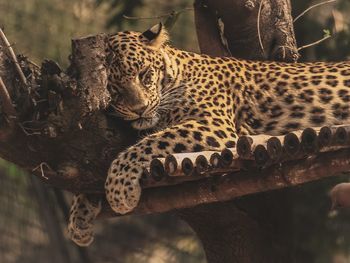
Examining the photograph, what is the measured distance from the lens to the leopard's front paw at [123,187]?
16.1 ft

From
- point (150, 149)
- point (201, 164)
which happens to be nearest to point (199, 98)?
point (150, 149)

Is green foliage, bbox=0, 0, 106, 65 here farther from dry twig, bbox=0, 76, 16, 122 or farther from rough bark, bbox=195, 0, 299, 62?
dry twig, bbox=0, 76, 16, 122

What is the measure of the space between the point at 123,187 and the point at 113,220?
3.83 meters

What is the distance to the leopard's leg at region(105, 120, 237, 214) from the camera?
4.92 metres

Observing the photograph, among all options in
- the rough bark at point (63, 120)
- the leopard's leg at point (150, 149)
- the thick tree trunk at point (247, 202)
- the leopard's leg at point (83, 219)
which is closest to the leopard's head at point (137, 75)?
the leopard's leg at point (150, 149)

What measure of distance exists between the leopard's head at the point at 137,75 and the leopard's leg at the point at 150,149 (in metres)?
0.20

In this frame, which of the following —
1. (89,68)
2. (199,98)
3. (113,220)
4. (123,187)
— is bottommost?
(113,220)

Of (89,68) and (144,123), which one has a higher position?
(89,68)

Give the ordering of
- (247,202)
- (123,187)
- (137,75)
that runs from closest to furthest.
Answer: (123,187) → (137,75) → (247,202)

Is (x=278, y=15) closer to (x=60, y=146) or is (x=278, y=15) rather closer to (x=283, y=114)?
(x=283, y=114)

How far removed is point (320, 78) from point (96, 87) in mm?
1779

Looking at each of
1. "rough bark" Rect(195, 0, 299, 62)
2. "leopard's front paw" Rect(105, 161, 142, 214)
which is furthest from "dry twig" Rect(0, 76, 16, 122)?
"rough bark" Rect(195, 0, 299, 62)

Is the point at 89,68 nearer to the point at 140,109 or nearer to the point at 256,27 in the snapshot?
the point at 140,109

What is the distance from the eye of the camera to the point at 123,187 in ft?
16.0
